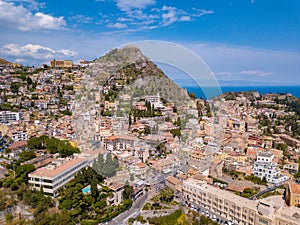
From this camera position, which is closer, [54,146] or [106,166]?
[106,166]

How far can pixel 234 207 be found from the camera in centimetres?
383

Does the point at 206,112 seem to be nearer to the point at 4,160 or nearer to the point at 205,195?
the point at 205,195

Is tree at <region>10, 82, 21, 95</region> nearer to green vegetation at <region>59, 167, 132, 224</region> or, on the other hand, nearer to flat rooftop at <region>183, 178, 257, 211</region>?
green vegetation at <region>59, 167, 132, 224</region>

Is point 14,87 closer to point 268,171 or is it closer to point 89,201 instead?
point 89,201

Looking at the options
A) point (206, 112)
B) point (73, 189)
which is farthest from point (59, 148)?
point (206, 112)

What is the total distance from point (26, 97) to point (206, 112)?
8958 mm

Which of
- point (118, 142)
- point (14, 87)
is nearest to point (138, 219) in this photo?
point (118, 142)

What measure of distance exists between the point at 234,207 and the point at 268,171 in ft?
7.25

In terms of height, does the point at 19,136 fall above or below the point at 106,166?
below

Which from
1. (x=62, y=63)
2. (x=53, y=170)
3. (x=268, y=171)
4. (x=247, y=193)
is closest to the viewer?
(x=53, y=170)

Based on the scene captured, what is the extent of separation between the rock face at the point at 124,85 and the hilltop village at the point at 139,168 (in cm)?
2

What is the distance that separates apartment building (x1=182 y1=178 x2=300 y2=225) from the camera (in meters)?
3.47

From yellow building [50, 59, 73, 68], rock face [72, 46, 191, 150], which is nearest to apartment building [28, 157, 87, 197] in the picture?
rock face [72, 46, 191, 150]

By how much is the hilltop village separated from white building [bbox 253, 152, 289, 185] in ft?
0.07
